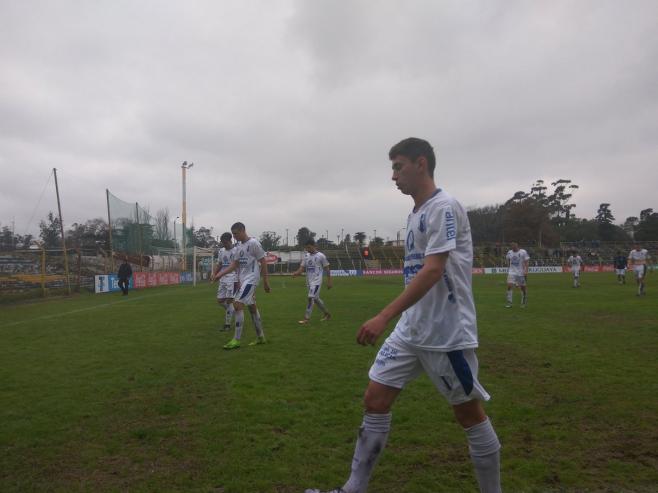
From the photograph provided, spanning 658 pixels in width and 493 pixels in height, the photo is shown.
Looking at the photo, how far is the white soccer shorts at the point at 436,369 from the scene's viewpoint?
2.52 metres

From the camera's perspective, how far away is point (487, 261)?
212 ft

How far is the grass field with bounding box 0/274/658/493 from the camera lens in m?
3.34

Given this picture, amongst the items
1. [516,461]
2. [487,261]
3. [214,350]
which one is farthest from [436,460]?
[487,261]

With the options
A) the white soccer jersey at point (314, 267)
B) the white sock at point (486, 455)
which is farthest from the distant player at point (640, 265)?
the white sock at point (486, 455)

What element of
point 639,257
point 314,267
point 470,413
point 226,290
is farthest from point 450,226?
Result: point 639,257

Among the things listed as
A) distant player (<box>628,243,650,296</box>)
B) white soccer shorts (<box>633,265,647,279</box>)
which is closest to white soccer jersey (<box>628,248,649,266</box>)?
distant player (<box>628,243,650,296</box>)

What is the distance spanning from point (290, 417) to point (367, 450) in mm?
1996

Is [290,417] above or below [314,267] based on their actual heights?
below

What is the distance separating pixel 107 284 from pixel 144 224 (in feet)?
28.8

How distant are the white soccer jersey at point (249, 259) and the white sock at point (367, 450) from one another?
6.04m

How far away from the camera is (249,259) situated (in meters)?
8.66

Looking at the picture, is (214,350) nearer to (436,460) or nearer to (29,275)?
(436,460)

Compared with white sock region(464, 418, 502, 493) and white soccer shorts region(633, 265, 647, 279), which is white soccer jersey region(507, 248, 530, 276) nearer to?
white soccer shorts region(633, 265, 647, 279)

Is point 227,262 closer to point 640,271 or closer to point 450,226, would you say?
point 450,226
